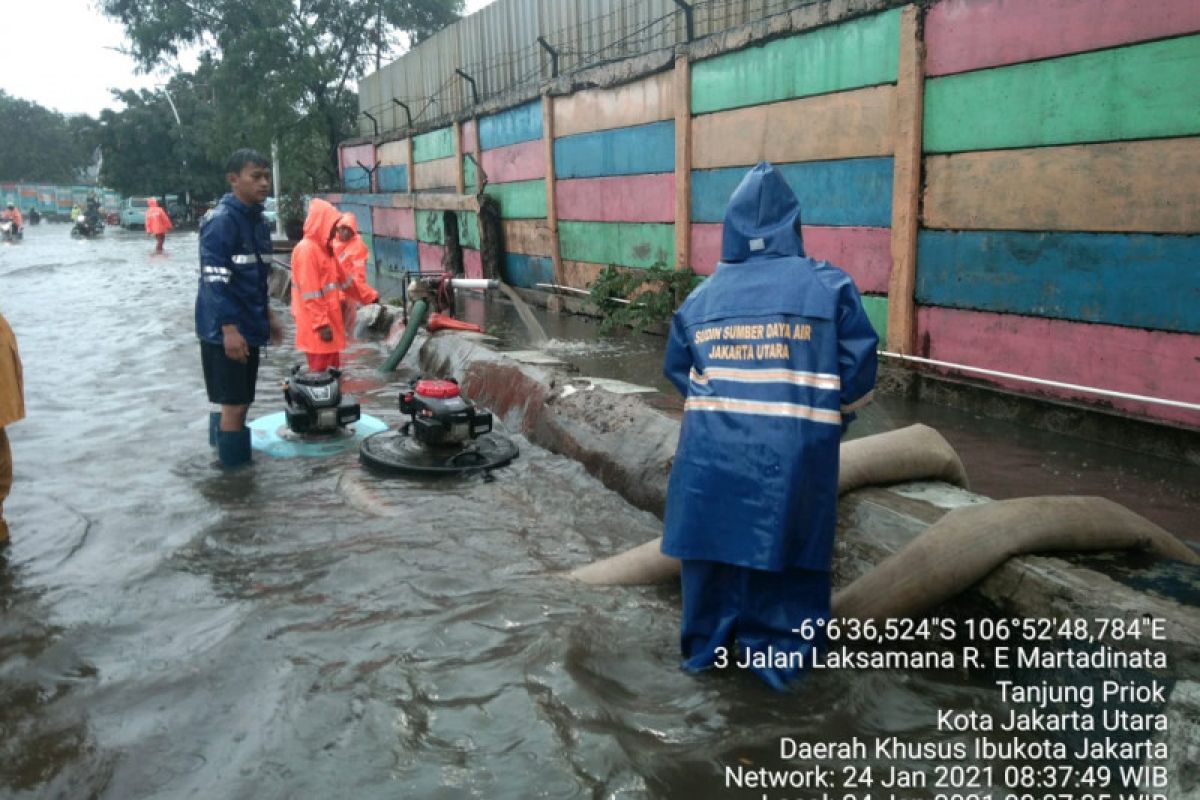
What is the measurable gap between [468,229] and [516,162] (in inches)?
75.2

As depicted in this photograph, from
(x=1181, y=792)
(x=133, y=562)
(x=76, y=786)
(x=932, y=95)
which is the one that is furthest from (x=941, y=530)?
(x=932, y=95)

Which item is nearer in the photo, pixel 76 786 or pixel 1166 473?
pixel 76 786

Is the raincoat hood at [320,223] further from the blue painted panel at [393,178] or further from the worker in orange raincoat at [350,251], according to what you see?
the blue painted panel at [393,178]

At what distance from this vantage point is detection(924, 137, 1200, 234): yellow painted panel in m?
5.04

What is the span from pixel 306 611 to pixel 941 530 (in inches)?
94.7

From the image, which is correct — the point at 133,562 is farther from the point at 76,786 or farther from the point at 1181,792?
the point at 1181,792

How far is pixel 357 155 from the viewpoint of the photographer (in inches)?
893

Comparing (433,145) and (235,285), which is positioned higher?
(433,145)

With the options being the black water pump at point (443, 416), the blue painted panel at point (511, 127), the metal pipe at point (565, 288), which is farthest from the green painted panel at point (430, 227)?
the black water pump at point (443, 416)

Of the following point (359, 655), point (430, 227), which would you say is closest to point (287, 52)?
point (430, 227)

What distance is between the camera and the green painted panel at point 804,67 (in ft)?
22.5

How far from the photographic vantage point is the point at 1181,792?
6.64 feet

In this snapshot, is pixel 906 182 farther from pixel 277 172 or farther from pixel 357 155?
pixel 277 172

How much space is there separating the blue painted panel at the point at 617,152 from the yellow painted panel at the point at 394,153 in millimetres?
8050
